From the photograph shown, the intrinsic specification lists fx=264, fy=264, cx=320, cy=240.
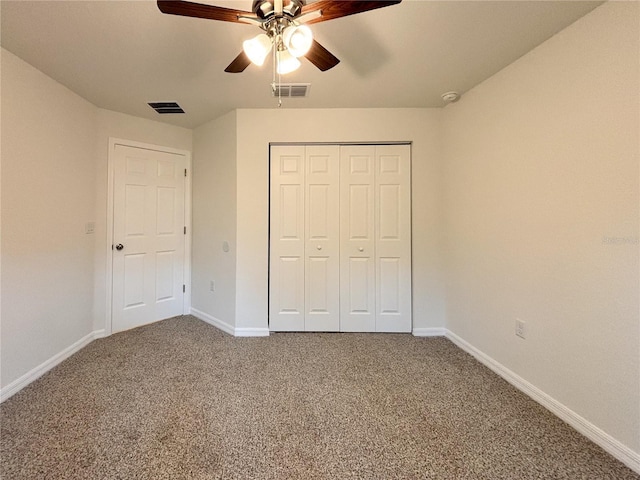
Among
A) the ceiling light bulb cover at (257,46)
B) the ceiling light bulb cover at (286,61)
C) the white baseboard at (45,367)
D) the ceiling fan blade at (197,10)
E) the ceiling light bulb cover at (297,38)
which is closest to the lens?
the ceiling fan blade at (197,10)

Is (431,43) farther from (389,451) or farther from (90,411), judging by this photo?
(90,411)

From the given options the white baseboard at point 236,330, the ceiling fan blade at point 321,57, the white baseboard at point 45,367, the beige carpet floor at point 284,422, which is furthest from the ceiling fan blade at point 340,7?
the white baseboard at point 45,367

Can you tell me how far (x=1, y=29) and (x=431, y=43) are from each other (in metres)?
2.64

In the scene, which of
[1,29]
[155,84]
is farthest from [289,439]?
[1,29]

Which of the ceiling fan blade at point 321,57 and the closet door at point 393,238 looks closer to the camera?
the ceiling fan blade at point 321,57

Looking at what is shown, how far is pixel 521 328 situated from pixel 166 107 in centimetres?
364

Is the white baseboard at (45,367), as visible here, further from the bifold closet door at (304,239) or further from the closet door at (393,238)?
the closet door at (393,238)

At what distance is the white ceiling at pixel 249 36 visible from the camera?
1.46 meters

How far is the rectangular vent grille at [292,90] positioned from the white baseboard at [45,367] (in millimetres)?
2795

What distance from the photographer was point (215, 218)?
116 inches

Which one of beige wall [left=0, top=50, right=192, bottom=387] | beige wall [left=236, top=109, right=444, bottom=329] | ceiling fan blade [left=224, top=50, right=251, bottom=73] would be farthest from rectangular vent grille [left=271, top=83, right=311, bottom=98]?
beige wall [left=0, top=50, right=192, bottom=387]

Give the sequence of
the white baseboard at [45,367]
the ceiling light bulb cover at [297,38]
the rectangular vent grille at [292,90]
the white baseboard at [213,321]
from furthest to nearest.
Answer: the white baseboard at [213,321]
the rectangular vent grille at [292,90]
the white baseboard at [45,367]
the ceiling light bulb cover at [297,38]

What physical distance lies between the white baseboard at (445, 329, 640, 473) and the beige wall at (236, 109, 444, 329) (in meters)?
0.71

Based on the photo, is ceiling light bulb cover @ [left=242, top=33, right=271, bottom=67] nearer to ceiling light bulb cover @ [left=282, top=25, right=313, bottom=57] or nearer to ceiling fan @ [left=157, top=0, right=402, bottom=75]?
ceiling fan @ [left=157, top=0, right=402, bottom=75]
